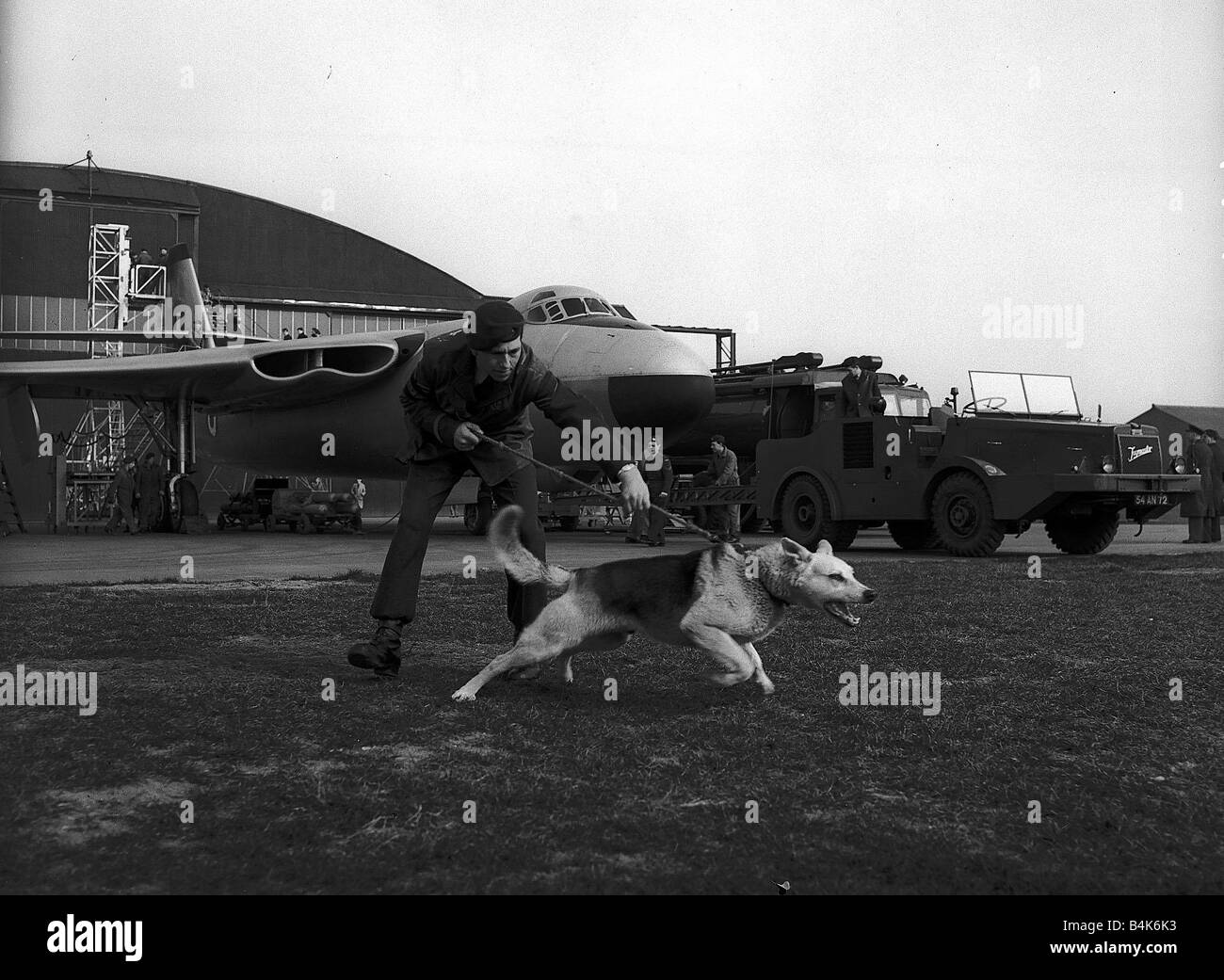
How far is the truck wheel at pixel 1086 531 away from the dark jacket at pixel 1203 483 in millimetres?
3640

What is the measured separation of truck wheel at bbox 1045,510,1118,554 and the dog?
1132cm

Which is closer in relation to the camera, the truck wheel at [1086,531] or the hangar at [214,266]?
the truck wheel at [1086,531]

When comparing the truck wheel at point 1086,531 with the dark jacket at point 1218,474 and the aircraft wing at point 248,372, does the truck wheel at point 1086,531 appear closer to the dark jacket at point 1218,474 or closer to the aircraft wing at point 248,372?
the dark jacket at point 1218,474

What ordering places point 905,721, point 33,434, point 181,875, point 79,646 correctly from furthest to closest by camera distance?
point 33,434 < point 79,646 < point 905,721 < point 181,875

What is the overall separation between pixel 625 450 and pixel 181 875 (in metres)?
3.20

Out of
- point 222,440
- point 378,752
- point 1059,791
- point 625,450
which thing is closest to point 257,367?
point 222,440

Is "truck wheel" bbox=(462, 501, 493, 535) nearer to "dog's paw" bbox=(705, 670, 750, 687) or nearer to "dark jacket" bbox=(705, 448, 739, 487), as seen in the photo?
"dark jacket" bbox=(705, 448, 739, 487)

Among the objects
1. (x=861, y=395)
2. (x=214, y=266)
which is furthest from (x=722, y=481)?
(x=214, y=266)

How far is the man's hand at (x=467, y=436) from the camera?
4.94 metres

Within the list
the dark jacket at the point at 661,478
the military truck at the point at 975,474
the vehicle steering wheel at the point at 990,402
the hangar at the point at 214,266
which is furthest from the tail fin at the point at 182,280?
the vehicle steering wheel at the point at 990,402

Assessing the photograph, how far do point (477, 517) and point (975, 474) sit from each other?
10747 millimetres

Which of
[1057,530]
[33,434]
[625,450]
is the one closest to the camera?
[625,450]

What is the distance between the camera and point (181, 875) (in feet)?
8.09
